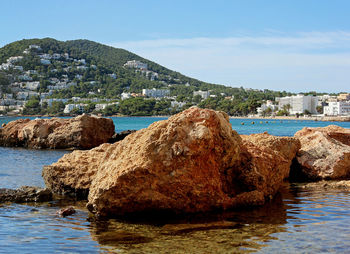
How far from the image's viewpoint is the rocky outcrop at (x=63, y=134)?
28.1m

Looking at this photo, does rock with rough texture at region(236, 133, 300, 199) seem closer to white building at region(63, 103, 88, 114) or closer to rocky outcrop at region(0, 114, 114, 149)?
rocky outcrop at region(0, 114, 114, 149)

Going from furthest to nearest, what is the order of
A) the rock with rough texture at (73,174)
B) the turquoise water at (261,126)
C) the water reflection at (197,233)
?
the turquoise water at (261,126), the rock with rough texture at (73,174), the water reflection at (197,233)

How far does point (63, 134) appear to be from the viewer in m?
28.6

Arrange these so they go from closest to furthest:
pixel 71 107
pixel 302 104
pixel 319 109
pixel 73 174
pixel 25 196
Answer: pixel 25 196, pixel 73 174, pixel 71 107, pixel 302 104, pixel 319 109

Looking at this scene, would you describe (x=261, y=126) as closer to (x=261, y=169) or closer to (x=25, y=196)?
(x=261, y=169)

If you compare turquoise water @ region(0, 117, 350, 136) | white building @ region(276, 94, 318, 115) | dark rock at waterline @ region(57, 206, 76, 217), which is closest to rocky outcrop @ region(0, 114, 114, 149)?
dark rock at waterline @ region(57, 206, 76, 217)

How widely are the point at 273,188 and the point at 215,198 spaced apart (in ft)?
7.06

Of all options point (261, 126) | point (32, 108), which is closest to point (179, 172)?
point (261, 126)

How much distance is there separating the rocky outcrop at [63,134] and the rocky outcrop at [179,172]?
Answer: 1925 cm

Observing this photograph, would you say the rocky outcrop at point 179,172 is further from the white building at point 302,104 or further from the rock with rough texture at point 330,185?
the white building at point 302,104

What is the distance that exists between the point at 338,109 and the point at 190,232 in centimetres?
17956

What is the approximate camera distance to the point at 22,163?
19375mm

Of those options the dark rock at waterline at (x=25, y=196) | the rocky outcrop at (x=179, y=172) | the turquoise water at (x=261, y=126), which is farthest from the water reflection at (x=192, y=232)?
→ the turquoise water at (x=261, y=126)

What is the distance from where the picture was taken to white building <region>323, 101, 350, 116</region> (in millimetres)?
174950
